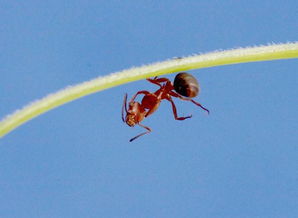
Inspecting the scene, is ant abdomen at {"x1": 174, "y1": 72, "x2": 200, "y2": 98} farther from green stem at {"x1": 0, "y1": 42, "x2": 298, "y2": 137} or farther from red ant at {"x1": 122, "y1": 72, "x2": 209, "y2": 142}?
green stem at {"x1": 0, "y1": 42, "x2": 298, "y2": 137}

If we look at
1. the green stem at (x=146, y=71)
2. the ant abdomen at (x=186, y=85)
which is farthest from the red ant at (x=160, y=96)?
the green stem at (x=146, y=71)

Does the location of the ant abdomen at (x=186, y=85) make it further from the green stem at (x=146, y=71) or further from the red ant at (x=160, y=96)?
the green stem at (x=146, y=71)

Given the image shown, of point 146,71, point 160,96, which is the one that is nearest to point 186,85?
point 160,96

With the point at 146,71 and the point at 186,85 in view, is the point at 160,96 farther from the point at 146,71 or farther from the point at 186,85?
the point at 146,71

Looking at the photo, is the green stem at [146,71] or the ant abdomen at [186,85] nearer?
the green stem at [146,71]

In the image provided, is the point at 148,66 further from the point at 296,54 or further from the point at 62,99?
the point at 296,54

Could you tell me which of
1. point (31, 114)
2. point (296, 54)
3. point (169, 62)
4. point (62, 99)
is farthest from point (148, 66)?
point (296, 54)
